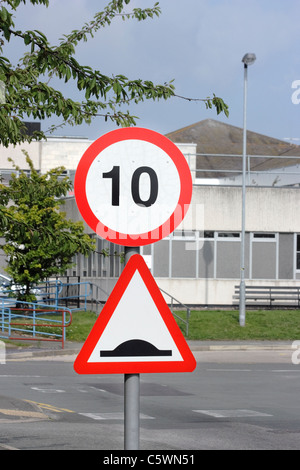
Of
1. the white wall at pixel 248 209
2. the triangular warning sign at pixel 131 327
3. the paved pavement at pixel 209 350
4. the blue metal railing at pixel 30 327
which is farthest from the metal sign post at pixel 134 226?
the white wall at pixel 248 209

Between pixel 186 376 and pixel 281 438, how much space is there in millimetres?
9285

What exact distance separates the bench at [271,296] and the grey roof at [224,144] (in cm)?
2952

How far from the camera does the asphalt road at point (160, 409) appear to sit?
10703 millimetres

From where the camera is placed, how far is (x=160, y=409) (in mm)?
14188

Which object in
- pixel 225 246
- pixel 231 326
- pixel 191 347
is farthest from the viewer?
pixel 225 246

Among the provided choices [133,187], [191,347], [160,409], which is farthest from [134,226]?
[191,347]

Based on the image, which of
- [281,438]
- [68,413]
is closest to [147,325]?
[281,438]

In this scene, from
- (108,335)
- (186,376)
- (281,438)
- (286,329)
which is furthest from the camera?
(286,329)

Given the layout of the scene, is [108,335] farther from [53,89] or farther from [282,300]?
[282,300]

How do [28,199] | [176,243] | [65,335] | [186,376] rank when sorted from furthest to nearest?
[176,243], [65,335], [186,376], [28,199]

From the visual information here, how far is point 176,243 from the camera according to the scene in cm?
3856

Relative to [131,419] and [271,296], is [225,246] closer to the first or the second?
[271,296]

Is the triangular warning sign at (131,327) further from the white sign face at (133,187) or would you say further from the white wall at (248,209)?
the white wall at (248,209)

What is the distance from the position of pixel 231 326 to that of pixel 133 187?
27773 mm
